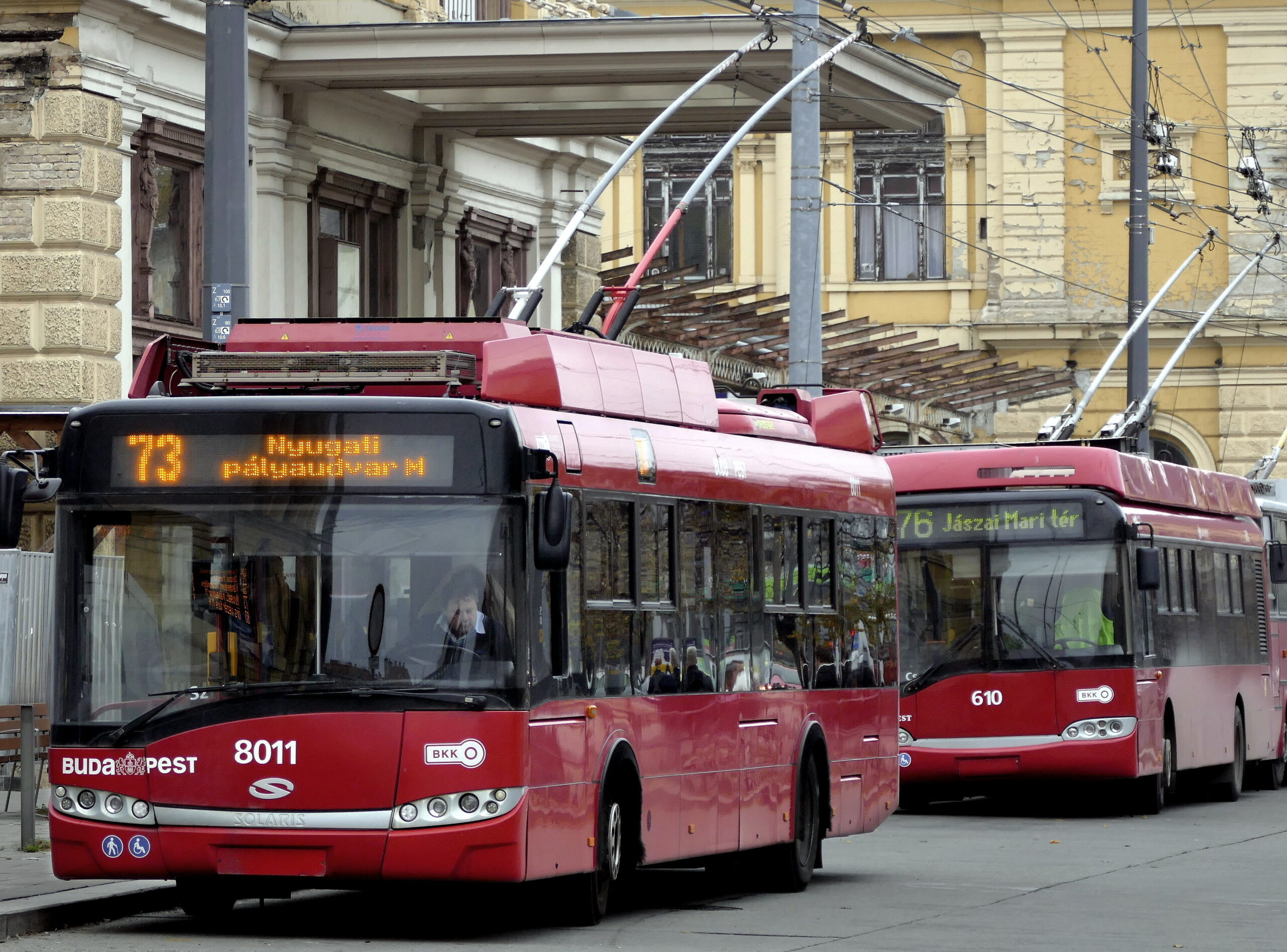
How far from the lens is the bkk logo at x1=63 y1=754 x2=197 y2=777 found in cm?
1094

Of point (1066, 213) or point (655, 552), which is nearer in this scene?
point (655, 552)

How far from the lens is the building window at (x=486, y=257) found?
2858 centimetres

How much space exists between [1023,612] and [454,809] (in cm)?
1005

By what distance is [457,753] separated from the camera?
35.5 feet

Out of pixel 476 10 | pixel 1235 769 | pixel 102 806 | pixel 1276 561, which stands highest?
pixel 476 10

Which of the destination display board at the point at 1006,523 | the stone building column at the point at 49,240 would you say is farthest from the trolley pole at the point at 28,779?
the destination display board at the point at 1006,523

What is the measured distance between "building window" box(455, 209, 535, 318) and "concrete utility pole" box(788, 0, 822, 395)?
6.84 m

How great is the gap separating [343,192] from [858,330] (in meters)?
12.2

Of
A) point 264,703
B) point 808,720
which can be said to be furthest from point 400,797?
point 808,720

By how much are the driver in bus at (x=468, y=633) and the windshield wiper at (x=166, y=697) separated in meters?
0.66

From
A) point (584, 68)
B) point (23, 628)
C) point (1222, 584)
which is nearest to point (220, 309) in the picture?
point (23, 628)

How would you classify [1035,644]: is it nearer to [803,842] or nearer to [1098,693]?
[1098,693]

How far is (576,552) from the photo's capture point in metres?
11.7

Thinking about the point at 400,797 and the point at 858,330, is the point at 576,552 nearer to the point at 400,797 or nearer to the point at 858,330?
the point at 400,797
